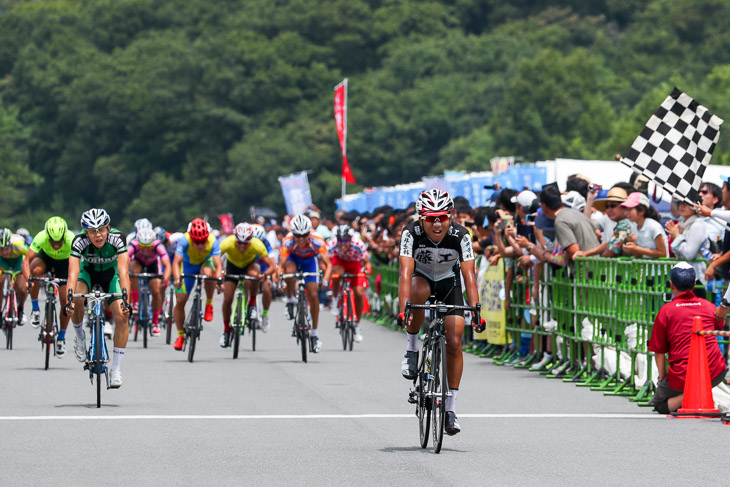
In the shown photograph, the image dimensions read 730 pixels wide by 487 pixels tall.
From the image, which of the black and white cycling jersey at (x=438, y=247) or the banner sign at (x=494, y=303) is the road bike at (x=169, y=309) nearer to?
the banner sign at (x=494, y=303)

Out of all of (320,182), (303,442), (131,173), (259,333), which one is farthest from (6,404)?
(131,173)

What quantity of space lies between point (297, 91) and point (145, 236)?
84473 mm

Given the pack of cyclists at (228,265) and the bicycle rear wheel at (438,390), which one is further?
the pack of cyclists at (228,265)

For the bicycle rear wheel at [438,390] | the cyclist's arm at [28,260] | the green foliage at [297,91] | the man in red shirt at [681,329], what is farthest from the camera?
the green foliage at [297,91]

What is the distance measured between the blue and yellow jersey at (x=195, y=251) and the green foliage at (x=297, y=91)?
231ft

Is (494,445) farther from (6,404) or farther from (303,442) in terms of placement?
(6,404)

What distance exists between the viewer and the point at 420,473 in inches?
400

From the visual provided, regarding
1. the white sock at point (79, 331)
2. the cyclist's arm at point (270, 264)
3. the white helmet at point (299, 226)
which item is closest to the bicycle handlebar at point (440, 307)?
the white sock at point (79, 331)

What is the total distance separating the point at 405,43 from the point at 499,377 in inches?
3830

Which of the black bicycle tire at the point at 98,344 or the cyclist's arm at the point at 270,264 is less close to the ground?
the cyclist's arm at the point at 270,264

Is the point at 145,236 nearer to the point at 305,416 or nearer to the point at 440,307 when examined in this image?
the point at 305,416

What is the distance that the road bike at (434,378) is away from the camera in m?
11.1

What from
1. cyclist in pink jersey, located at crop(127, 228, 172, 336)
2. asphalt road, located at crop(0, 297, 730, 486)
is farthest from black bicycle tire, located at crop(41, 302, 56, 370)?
cyclist in pink jersey, located at crop(127, 228, 172, 336)

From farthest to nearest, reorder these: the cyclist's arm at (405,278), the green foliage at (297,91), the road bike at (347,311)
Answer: the green foliage at (297,91), the road bike at (347,311), the cyclist's arm at (405,278)
